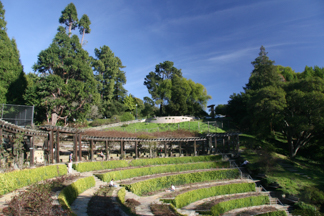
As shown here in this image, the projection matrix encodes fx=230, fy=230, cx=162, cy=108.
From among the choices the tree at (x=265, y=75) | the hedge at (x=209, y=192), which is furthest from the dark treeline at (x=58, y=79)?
the tree at (x=265, y=75)

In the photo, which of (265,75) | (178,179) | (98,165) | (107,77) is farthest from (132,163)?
(107,77)

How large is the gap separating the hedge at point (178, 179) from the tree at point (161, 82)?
129 ft

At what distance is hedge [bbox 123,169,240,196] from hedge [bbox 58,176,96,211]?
261 cm

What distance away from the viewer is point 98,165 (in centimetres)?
2084

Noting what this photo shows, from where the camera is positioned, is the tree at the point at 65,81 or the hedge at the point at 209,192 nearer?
the hedge at the point at 209,192

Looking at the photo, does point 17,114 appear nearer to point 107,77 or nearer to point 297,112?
point 297,112

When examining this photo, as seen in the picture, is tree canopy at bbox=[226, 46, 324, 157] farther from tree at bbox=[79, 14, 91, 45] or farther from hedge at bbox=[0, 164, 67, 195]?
tree at bbox=[79, 14, 91, 45]

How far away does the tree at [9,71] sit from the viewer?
2970 centimetres

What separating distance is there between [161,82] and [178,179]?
47.8 metres

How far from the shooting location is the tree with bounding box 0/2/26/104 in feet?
97.5


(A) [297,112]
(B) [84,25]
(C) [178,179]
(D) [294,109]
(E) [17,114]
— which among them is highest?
(B) [84,25]

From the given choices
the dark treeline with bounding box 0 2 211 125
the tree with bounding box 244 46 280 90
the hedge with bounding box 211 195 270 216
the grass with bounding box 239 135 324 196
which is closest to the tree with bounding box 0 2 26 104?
the dark treeline with bounding box 0 2 211 125

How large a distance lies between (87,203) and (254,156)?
22094 mm

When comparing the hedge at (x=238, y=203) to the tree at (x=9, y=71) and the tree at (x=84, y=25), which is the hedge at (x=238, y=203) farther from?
the tree at (x=84, y=25)
